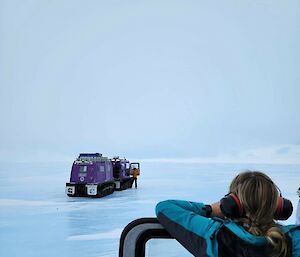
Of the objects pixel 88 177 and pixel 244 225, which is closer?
→ pixel 244 225

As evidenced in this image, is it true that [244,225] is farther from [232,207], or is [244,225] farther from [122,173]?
[122,173]

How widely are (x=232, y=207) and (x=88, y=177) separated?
6941 mm

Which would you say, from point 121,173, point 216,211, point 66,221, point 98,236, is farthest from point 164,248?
point 121,173

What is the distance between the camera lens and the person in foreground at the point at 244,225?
846mm

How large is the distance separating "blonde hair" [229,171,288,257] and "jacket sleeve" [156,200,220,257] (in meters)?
0.08

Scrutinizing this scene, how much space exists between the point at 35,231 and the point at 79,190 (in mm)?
Result: 3362

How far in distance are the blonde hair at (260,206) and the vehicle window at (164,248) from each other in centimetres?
28

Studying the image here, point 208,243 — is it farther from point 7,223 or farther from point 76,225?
point 7,223

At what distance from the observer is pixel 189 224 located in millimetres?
912

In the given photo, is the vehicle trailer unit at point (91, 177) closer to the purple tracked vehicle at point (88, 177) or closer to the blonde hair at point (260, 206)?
the purple tracked vehicle at point (88, 177)

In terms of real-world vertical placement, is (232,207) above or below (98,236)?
above

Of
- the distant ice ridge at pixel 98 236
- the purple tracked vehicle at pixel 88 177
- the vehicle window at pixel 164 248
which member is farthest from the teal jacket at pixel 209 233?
the purple tracked vehicle at pixel 88 177

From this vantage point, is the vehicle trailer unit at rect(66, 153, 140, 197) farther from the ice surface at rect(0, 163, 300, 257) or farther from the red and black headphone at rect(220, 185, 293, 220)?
the red and black headphone at rect(220, 185, 293, 220)

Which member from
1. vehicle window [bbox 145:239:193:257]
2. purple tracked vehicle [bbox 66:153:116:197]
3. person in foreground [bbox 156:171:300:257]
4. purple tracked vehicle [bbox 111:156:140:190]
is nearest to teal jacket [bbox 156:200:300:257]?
person in foreground [bbox 156:171:300:257]
